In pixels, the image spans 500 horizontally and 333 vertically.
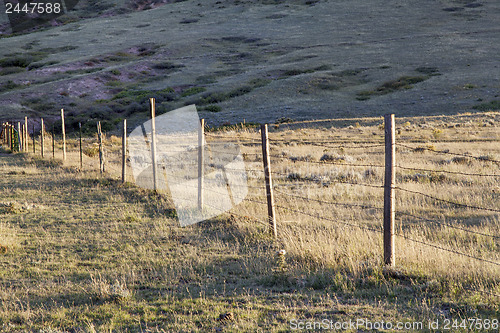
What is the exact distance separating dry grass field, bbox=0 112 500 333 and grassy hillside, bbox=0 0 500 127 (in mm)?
27626

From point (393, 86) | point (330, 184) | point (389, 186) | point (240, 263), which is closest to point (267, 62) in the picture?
point (393, 86)

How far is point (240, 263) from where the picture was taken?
7020 mm

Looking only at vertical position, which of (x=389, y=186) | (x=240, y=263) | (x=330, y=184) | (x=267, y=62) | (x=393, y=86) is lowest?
(x=330, y=184)

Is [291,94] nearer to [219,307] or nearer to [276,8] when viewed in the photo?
[219,307]

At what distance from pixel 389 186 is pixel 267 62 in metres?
63.6

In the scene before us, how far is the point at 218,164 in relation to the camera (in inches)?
764

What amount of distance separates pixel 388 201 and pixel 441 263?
118cm

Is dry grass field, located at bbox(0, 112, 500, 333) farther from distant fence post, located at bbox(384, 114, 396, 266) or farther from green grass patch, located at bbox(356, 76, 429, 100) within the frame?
green grass patch, located at bbox(356, 76, 429, 100)

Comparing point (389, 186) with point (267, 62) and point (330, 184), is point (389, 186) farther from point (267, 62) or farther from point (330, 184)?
point (267, 62)

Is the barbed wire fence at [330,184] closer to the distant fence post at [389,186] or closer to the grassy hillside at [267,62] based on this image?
the distant fence post at [389,186]

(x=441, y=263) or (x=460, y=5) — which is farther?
(x=460, y=5)

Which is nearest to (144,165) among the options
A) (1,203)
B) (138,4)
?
(1,203)

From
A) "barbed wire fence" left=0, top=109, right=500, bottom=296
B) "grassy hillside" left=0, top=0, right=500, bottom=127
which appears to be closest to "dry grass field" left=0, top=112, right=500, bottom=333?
"barbed wire fence" left=0, top=109, right=500, bottom=296

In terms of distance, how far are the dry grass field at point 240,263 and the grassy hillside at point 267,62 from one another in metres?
27.6
